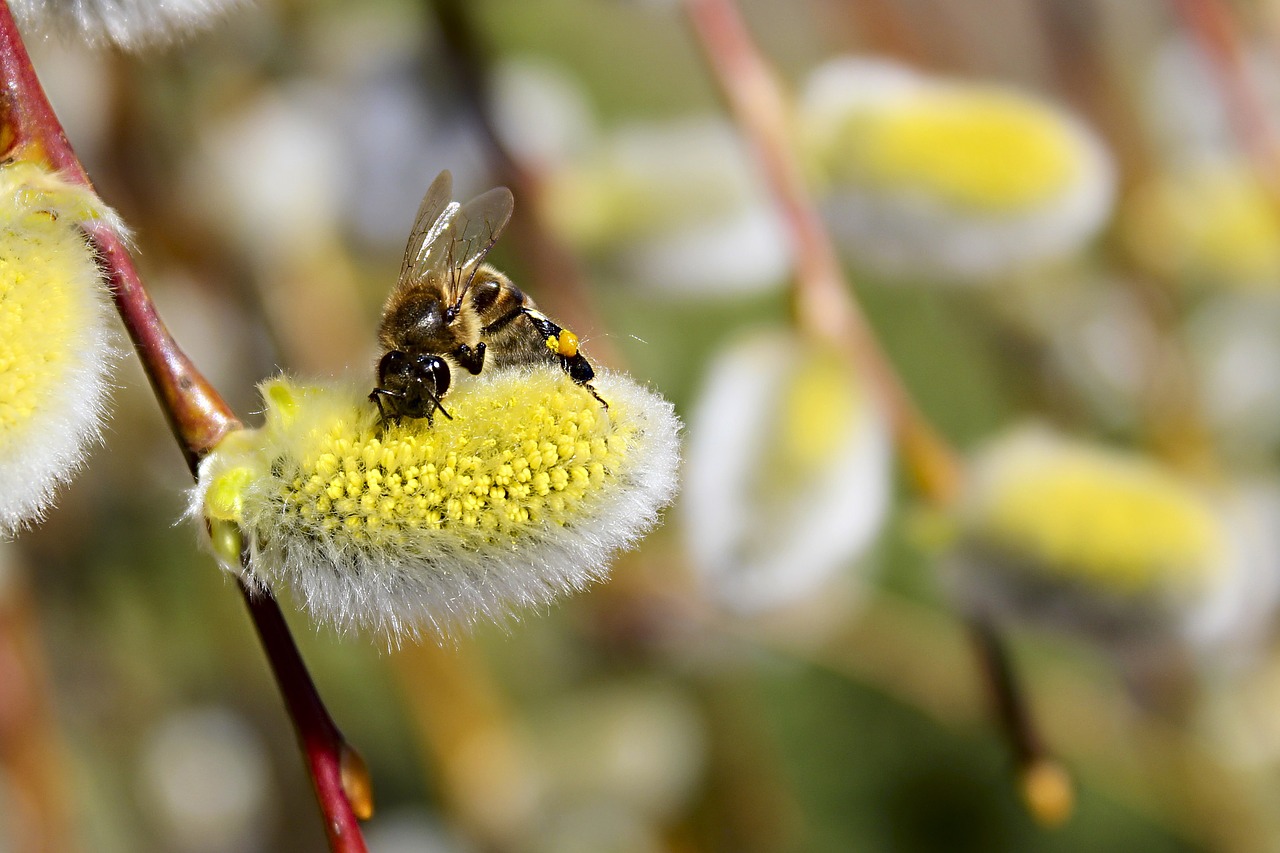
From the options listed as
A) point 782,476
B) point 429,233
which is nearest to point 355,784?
point 429,233

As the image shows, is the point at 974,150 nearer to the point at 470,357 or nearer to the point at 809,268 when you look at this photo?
the point at 809,268

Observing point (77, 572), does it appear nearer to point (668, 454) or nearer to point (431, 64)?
point (431, 64)

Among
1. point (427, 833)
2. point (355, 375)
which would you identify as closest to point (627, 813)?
point (427, 833)

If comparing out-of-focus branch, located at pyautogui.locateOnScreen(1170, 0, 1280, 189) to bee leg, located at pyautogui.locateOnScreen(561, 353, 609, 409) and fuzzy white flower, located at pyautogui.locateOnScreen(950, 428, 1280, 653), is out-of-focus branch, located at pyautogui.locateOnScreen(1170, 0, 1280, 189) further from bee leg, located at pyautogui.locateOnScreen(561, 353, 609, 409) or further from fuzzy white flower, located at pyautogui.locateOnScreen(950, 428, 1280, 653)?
bee leg, located at pyautogui.locateOnScreen(561, 353, 609, 409)

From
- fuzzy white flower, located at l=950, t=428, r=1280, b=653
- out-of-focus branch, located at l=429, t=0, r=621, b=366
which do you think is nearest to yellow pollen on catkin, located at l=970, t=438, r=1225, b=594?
fuzzy white flower, located at l=950, t=428, r=1280, b=653

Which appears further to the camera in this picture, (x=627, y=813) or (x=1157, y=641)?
(x=627, y=813)

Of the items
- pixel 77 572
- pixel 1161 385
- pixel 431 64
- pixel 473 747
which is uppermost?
pixel 431 64

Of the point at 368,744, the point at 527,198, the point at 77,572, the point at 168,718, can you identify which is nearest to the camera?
the point at 527,198
